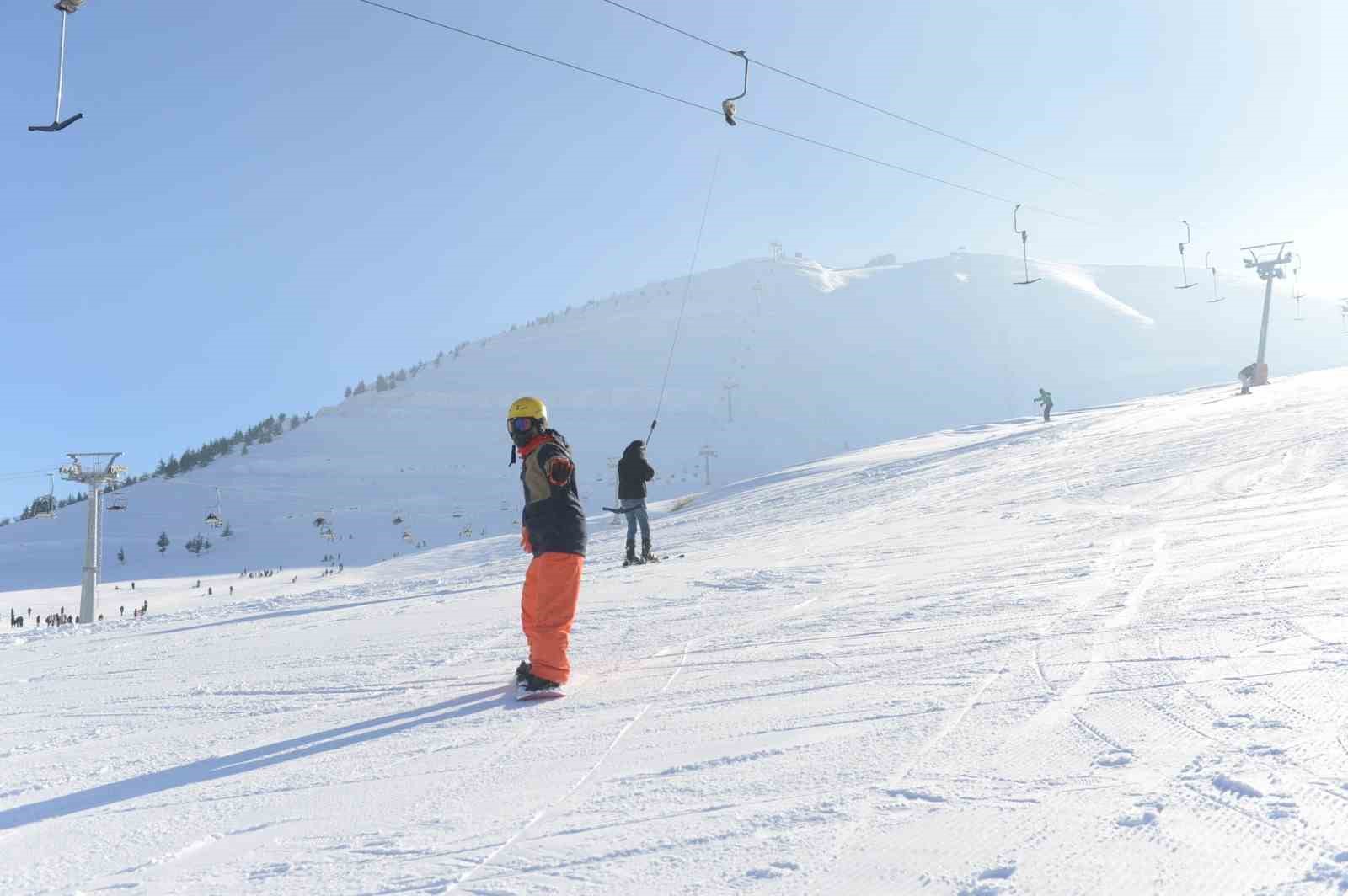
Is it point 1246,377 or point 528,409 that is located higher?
point 1246,377

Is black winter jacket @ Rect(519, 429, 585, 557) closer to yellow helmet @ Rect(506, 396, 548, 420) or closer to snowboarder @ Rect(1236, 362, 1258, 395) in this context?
yellow helmet @ Rect(506, 396, 548, 420)

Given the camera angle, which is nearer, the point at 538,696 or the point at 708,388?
the point at 538,696

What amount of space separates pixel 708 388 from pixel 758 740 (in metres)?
55.5

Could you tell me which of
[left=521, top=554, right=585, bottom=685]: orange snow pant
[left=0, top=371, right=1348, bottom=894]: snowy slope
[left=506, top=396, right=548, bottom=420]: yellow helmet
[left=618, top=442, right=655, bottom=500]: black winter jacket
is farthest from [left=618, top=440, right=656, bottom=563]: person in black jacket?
[left=521, top=554, right=585, bottom=685]: orange snow pant

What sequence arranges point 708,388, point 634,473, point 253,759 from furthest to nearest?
point 708,388 → point 634,473 → point 253,759

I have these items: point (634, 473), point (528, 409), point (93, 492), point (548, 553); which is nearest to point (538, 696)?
point (548, 553)

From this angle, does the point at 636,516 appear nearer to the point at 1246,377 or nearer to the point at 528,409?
the point at 528,409

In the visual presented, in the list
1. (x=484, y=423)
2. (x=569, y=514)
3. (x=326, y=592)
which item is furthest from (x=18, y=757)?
(x=484, y=423)

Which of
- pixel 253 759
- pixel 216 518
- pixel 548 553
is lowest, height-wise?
pixel 216 518

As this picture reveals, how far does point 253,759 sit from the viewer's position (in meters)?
4.31

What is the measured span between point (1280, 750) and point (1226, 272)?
12613cm

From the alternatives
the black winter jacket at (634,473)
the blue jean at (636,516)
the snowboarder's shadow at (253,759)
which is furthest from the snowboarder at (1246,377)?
the snowboarder's shadow at (253,759)

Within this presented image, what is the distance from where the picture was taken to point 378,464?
1796 inches

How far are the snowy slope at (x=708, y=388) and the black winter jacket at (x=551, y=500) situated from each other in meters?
26.0
